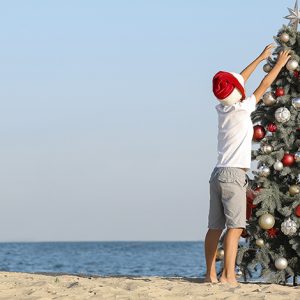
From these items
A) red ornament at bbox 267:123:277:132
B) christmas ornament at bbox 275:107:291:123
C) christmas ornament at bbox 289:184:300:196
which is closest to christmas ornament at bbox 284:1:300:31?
christmas ornament at bbox 275:107:291:123

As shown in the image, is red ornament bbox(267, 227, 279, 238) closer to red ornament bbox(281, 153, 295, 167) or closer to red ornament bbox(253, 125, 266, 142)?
red ornament bbox(281, 153, 295, 167)

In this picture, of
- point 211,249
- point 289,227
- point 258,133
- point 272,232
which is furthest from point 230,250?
point 258,133

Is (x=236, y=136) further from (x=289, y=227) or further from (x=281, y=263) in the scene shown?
(x=281, y=263)

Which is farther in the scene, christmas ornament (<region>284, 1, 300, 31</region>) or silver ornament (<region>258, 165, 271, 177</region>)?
christmas ornament (<region>284, 1, 300, 31</region>)

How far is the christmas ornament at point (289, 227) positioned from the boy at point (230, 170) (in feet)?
3.06

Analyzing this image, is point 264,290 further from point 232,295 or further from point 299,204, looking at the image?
point 299,204

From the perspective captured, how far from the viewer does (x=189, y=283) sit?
987cm

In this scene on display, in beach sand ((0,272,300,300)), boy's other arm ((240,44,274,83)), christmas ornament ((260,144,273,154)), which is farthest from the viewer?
christmas ornament ((260,144,273,154))

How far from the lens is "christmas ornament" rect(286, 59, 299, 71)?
10.8 meters

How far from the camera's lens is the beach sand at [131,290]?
8906 mm

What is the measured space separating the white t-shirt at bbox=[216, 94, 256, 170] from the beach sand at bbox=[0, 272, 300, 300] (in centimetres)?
136

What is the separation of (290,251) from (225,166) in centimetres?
179

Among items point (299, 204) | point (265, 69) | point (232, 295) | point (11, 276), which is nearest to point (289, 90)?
point (265, 69)

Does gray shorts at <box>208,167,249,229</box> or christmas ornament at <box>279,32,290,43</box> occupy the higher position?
christmas ornament at <box>279,32,290,43</box>
